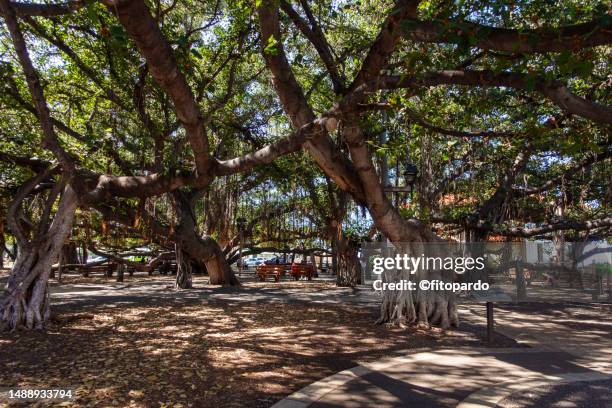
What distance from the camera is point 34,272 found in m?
8.10

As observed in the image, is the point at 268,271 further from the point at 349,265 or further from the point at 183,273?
the point at 183,273

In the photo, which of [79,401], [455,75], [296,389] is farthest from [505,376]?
[79,401]

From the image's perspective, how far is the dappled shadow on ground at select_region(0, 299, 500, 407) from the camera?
459 cm

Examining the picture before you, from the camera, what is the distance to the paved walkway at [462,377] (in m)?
4.37

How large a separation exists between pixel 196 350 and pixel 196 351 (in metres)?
0.06

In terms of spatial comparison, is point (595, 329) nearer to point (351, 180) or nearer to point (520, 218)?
point (351, 180)

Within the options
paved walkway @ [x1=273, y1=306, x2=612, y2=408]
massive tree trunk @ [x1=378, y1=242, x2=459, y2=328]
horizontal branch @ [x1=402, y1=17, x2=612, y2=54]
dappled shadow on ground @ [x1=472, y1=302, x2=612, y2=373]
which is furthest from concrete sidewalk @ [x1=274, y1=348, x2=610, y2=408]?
horizontal branch @ [x1=402, y1=17, x2=612, y2=54]

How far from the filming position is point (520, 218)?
638 inches

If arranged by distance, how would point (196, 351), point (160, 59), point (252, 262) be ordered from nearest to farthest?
point (160, 59) < point (196, 351) < point (252, 262)

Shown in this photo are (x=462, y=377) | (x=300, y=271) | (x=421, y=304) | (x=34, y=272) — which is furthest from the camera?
(x=300, y=271)

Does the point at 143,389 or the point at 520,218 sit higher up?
the point at 520,218

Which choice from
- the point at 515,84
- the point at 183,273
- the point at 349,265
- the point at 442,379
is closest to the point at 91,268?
the point at 183,273

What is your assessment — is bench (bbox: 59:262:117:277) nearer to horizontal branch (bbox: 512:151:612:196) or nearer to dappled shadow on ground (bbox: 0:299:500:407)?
dappled shadow on ground (bbox: 0:299:500:407)

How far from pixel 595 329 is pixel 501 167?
18.2 ft
